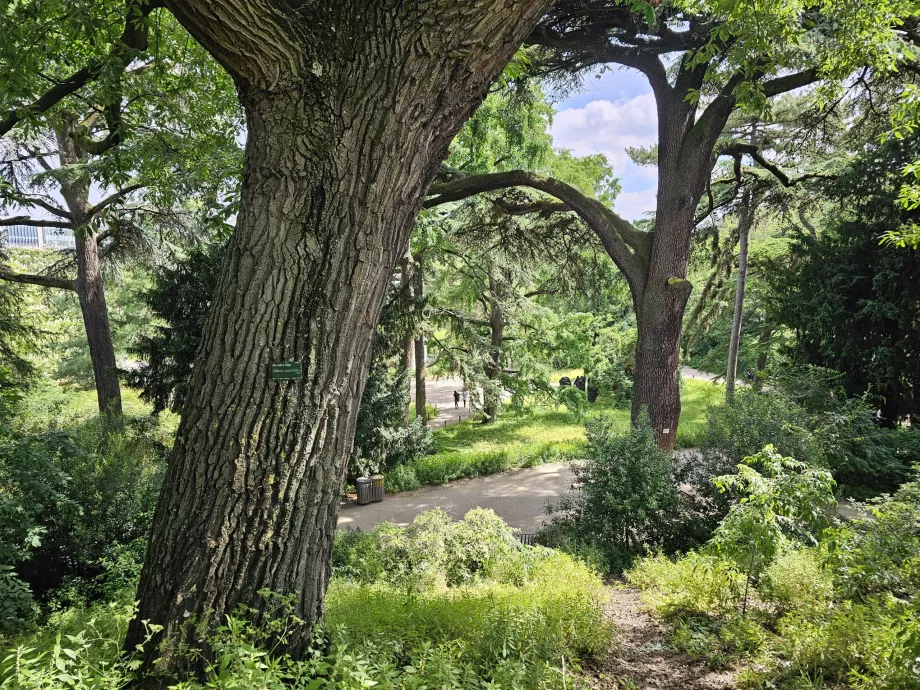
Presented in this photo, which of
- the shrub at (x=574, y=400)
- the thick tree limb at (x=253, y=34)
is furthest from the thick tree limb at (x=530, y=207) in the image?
the shrub at (x=574, y=400)

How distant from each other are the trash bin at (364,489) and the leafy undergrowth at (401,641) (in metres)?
5.96

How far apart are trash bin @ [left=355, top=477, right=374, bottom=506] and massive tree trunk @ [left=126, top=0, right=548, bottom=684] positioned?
8.84m

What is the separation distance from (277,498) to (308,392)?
497 millimetres

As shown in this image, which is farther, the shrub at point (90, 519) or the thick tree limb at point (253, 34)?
the shrub at point (90, 519)

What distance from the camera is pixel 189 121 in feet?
21.0

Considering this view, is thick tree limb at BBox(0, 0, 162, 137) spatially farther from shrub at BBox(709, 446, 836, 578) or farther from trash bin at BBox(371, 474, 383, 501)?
trash bin at BBox(371, 474, 383, 501)

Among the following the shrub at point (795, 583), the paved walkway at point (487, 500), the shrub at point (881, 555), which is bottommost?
the paved walkway at point (487, 500)

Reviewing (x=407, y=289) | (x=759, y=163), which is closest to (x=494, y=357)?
(x=407, y=289)

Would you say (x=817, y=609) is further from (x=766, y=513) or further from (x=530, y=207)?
(x=530, y=207)

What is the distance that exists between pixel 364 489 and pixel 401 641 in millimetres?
8886

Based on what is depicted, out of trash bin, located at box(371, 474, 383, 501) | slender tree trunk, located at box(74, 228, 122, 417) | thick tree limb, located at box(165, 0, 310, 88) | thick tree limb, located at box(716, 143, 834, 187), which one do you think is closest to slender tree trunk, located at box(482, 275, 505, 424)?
trash bin, located at box(371, 474, 383, 501)

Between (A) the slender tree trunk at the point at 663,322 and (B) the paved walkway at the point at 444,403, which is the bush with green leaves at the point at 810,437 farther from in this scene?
(B) the paved walkway at the point at 444,403

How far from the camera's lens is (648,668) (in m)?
3.22

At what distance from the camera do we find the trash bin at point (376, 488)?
11.3 m
